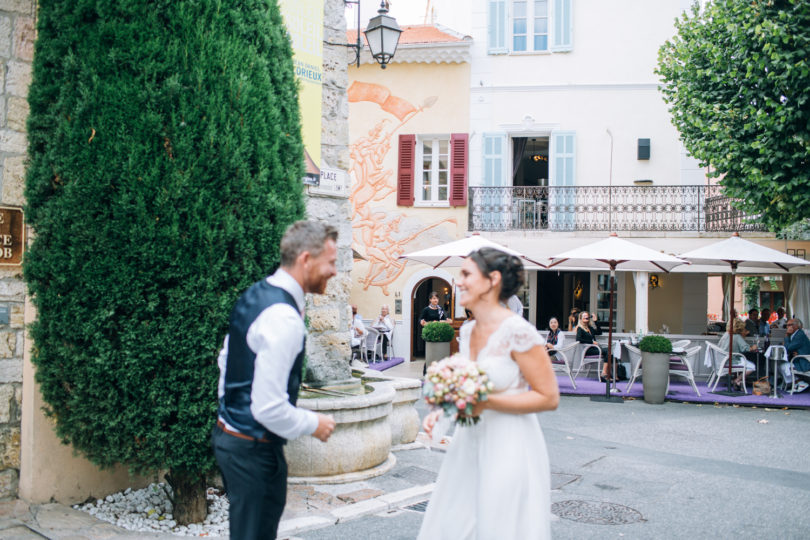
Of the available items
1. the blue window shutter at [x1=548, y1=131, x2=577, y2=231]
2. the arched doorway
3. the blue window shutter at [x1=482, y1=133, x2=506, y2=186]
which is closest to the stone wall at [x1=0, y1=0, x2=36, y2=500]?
the arched doorway

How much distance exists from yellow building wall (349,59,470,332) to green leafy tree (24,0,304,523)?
42.5 ft

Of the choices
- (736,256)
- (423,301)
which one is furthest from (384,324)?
(736,256)

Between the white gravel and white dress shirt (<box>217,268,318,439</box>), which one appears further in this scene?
the white gravel

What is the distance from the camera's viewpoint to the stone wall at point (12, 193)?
15.3ft

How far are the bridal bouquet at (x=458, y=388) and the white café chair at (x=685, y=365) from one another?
9953 millimetres

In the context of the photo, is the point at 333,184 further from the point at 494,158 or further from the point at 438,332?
the point at 494,158

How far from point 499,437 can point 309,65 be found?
4.40 m

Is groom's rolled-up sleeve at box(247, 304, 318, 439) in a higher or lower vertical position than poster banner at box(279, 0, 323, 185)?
lower

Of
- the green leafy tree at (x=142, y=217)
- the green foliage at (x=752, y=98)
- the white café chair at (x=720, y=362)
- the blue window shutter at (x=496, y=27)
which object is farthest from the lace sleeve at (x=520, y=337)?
the blue window shutter at (x=496, y=27)

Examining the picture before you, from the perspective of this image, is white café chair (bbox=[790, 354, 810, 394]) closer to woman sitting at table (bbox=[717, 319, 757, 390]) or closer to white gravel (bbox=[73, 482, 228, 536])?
woman sitting at table (bbox=[717, 319, 757, 390])

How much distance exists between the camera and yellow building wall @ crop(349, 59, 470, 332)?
671 inches

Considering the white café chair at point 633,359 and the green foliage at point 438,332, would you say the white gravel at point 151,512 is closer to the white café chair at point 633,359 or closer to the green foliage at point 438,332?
the green foliage at point 438,332

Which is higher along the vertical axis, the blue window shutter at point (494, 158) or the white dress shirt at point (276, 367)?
the blue window shutter at point (494, 158)

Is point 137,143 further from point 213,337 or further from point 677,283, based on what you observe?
point 677,283
